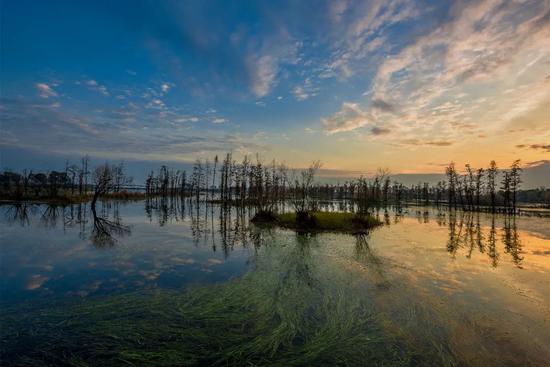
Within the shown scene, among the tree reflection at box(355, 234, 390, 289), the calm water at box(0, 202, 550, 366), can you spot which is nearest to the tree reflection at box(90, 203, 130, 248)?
the calm water at box(0, 202, 550, 366)

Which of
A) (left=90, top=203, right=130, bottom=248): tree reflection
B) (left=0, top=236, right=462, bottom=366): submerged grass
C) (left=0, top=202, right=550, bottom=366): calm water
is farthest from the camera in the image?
(left=90, top=203, right=130, bottom=248): tree reflection

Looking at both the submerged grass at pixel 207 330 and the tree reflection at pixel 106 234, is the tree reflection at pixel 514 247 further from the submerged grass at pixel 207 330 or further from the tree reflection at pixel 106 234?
the tree reflection at pixel 106 234

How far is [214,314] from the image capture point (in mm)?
7434

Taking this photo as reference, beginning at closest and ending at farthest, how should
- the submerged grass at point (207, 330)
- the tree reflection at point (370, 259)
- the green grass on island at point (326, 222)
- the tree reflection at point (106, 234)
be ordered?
1. the submerged grass at point (207, 330)
2. the tree reflection at point (370, 259)
3. the tree reflection at point (106, 234)
4. the green grass on island at point (326, 222)

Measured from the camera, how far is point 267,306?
821 centimetres

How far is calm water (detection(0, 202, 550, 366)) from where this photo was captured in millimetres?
5773

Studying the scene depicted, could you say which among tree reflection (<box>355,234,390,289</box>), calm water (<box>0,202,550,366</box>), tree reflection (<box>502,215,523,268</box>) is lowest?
tree reflection (<box>502,215,523,268</box>)

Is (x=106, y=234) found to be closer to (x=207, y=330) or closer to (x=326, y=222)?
(x=207, y=330)

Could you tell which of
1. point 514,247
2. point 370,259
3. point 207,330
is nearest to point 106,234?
point 207,330

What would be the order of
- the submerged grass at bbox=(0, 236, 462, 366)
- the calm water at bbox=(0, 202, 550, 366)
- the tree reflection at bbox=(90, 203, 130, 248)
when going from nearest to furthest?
the submerged grass at bbox=(0, 236, 462, 366) < the calm water at bbox=(0, 202, 550, 366) < the tree reflection at bbox=(90, 203, 130, 248)

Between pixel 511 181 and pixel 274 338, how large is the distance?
72.7 metres

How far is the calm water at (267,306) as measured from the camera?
577 centimetres

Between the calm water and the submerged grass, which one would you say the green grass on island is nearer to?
the calm water

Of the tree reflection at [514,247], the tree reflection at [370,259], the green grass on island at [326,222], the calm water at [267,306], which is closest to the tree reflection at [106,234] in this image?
the calm water at [267,306]
